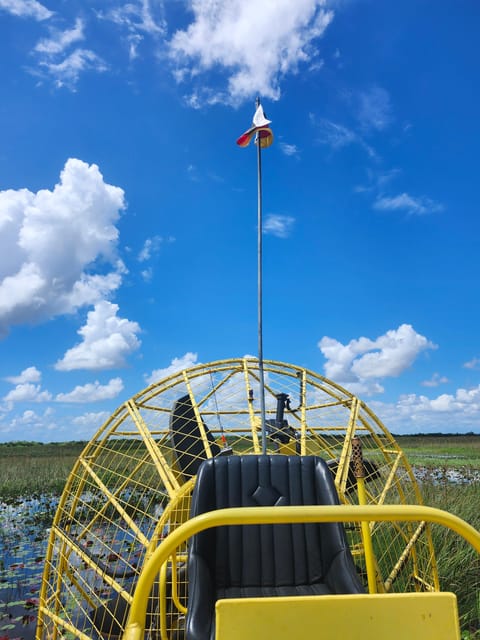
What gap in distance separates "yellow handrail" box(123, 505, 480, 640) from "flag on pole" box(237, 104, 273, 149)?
15.2 feet

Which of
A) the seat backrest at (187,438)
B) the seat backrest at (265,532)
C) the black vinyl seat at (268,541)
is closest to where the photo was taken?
the black vinyl seat at (268,541)

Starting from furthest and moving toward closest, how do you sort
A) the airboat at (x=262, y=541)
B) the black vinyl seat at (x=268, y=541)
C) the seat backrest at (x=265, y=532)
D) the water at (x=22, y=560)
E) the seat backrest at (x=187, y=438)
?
the water at (x=22, y=560)
the seat backrest at (x=187, y=438)
the seat backrest at (x=265, y=532)
the black vinyl seat at (x=268, y=541)
the airboat at (x=262, y=541)

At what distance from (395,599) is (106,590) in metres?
6.16

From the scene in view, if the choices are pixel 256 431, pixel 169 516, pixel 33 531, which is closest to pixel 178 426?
pixel 256 431

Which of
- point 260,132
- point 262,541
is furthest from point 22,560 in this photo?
point 260,132

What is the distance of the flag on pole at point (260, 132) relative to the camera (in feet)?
17.9

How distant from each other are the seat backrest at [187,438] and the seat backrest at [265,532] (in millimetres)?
1193

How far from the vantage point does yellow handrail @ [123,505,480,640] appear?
1.68 meters

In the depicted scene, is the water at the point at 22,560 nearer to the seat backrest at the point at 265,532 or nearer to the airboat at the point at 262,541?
the airboat at the point at 262,541

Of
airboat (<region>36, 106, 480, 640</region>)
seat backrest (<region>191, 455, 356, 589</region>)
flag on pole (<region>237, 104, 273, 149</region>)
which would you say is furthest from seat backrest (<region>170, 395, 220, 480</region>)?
flag on pole (<region>237, 104, 273, 149</region>)

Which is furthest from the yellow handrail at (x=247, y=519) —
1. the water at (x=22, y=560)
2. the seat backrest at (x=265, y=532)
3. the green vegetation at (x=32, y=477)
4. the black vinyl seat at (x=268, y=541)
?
the green vegetation at (x=32, y=477)

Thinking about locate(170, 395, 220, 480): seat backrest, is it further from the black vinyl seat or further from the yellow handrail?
the yellow handrail

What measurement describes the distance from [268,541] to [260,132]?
13.8 ft

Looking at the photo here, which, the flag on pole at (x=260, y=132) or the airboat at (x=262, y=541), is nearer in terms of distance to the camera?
the airboat at (x=262, y=541)
